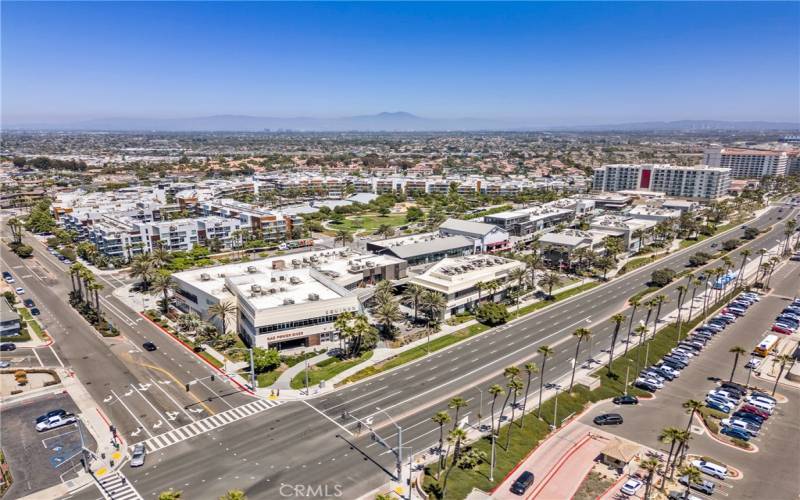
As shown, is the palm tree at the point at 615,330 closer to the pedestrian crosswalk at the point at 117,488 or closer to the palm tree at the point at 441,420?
the palm tree at the point at 441,420

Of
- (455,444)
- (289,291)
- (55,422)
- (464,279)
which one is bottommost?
(55,422)

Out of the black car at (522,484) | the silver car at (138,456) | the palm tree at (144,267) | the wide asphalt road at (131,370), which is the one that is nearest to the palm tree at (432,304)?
the wide asphalt road at (131,370)

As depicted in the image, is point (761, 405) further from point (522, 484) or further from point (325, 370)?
point (325, 370)

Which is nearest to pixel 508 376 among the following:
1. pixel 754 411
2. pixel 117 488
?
pixel 754 411

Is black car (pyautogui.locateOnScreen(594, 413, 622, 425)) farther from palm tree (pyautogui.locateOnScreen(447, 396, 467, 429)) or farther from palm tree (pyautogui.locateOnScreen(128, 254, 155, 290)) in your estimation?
palm tree (pyautogui.locateOnScreen(128, 254, 155, 290))

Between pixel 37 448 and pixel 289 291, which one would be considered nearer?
pixel 37 448

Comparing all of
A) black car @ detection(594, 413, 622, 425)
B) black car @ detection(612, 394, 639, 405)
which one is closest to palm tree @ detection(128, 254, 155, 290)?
→ black car @ detection(594, 413, 622, 425)
